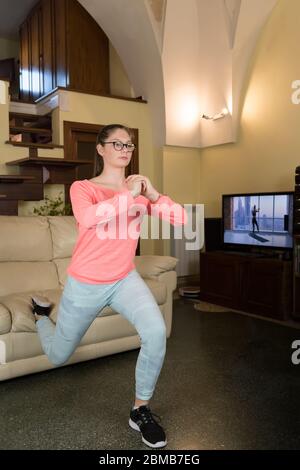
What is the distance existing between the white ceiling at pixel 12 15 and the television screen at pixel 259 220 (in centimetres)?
465

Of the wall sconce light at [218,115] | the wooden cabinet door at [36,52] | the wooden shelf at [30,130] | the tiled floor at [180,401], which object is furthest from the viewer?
the wooden cabinet door at [36,52]

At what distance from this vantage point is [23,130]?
5.08 m

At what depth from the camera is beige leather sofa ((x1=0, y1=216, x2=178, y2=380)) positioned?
235cm

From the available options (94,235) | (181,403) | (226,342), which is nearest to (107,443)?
(181,403)

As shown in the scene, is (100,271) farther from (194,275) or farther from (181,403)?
(194,275)

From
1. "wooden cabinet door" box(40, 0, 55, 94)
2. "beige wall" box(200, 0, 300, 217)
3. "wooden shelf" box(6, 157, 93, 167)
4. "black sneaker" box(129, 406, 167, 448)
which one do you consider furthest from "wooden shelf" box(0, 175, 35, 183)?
"black sneaker" box(129, 406, 167, 448)

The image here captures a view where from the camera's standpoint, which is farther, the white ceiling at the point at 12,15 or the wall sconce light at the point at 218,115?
the white ceiling at the point at 12,15

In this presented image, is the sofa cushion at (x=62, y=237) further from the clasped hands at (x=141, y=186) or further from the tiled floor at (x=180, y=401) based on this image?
the clasped hands at (x=141, y=186)

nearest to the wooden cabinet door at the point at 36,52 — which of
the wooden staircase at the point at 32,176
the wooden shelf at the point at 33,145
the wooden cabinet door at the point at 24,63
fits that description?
the wooden cabinet door at the point at 24,63

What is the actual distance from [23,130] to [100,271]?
12.9 feet

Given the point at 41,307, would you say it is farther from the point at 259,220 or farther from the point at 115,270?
the point at 259,220

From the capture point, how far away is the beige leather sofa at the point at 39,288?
2.35 metres

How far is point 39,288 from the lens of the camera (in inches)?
116

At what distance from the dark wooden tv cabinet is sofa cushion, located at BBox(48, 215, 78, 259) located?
5.68 feet
